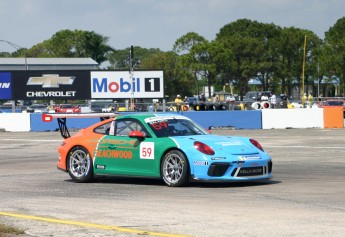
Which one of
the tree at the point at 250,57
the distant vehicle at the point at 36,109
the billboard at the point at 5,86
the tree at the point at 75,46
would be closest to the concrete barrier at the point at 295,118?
the distant vehicle at the point at 36,109

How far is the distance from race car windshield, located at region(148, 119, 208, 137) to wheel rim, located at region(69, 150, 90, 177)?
148 cm

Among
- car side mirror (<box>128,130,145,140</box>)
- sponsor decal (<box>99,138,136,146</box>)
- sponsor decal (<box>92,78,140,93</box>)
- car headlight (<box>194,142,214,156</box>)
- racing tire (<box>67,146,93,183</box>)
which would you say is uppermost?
sponsor decal (<box>92,78,140,93</box>)

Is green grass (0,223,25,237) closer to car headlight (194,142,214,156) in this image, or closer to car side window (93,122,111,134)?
car headlight (194,142,214,156)

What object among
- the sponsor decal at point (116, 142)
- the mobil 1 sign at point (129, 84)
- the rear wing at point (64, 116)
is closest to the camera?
the sponsor decal at point (116, 142)

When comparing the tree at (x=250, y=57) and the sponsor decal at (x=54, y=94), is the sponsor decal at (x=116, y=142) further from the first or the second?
the tree at (x=250, y=57)

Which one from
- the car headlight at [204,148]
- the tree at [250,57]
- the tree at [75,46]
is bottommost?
the car headlight at [204,148]

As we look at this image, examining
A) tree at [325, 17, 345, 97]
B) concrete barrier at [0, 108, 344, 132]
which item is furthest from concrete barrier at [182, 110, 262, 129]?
tree at [325, 17, 345, 97]

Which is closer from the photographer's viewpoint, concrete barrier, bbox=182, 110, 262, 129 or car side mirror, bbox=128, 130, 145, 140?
car side mirror, bbox=128, 130, 145, 140

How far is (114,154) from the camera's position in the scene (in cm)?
1359

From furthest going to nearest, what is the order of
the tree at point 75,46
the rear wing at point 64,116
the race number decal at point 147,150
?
the tree at point 75,46 < the rear wing at point 64,116 < the race number decal at point 147,150

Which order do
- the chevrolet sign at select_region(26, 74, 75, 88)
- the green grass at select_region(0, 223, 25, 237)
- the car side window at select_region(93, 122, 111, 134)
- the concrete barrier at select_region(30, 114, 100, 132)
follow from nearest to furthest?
the green grass at select_region(0, 223, 25, 237), the car side window at select_region(93, 122, 111, 134), the concrete barrier at select_region(30, 114, 100, 132), the chevrolet sign at select_region(26, 74, 75, 88)

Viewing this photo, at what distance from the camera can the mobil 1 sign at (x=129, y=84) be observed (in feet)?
153

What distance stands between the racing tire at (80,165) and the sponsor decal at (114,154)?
10.2 inches

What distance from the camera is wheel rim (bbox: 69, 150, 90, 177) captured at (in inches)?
552
